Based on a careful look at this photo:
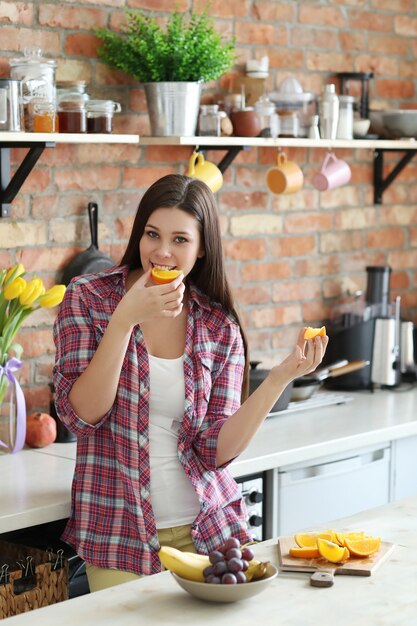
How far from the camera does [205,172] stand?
343 centimetres

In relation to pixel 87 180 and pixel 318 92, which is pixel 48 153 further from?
pixel 318 92

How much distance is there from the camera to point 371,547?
6.68ft

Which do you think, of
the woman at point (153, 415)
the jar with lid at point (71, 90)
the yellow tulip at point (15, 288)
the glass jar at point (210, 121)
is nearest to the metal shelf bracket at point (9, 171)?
the jar with lid at point (71, 90)

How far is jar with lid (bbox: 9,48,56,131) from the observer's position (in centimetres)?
293

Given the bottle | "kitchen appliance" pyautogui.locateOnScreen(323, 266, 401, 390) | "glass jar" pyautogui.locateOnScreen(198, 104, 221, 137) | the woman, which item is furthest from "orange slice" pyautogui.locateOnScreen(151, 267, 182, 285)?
"kitchen appliance" pyautogui.locateOnScreen(323, 266, 401, 390)

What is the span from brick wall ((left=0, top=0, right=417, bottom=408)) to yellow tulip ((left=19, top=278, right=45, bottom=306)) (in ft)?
1.04

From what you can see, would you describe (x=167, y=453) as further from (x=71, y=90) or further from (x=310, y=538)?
(x=71, y=90)

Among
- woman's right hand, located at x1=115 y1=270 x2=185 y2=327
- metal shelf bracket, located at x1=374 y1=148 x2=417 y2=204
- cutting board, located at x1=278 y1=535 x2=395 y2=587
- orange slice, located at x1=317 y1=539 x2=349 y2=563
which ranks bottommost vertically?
cutting board, located at x1=278 y1=535 x2=395 y2=587

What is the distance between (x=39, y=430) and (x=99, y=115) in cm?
91

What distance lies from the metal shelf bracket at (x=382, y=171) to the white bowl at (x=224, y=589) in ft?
8.81

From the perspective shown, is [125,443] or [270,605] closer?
[270,605]

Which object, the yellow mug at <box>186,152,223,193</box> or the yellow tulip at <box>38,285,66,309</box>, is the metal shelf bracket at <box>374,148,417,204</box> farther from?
the yellow tulip at <box>38,285,66,309</box>

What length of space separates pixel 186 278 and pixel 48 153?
764 mm

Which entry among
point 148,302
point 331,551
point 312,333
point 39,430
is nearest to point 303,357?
point 312,333
